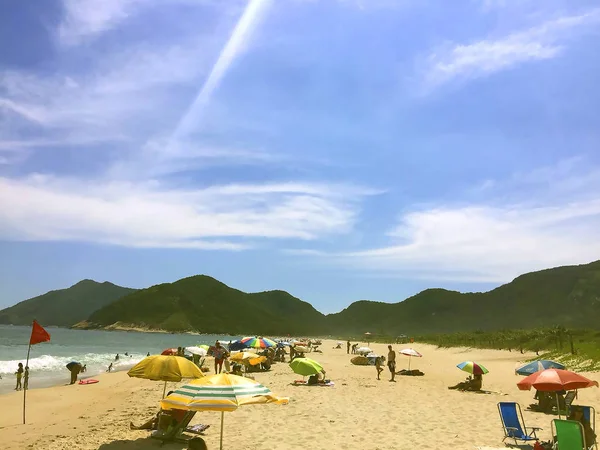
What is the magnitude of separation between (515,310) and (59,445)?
630ft

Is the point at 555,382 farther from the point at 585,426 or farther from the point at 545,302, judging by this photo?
the point at 545,302

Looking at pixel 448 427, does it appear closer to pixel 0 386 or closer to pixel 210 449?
pixel 210 449

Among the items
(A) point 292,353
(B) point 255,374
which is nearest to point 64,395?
(B) point 255,374

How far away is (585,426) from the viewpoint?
8.02 metres

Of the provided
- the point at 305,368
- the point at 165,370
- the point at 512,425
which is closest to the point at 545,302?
the point at 305,368

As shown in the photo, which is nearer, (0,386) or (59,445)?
(59,445)

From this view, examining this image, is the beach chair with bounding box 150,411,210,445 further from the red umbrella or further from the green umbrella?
the green umbrella

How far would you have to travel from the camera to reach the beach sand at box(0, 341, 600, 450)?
920 centimetres

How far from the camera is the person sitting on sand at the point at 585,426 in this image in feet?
25.7

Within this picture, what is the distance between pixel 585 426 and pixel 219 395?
21.5ft

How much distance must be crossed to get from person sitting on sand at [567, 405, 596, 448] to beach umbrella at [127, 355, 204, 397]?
278 inches

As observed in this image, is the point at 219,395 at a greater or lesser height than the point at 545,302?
lesser

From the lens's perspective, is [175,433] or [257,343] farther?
[257,343]

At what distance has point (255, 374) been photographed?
23422 millimetres
